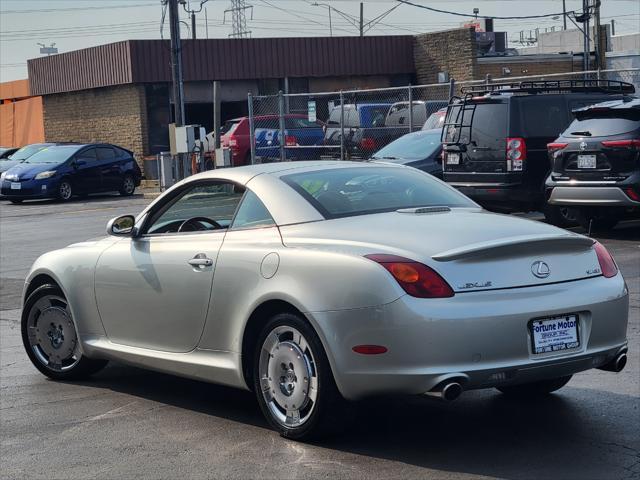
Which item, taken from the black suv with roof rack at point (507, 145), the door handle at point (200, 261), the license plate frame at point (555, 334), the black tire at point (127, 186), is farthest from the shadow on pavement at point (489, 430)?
the black tire at point (127, 186)

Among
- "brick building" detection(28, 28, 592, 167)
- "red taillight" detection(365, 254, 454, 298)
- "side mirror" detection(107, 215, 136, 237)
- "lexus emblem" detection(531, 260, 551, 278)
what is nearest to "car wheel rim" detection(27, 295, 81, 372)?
"side mirror" detection(107, 215, 136, 237)

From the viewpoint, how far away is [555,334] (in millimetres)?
5609

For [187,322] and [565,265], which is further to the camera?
[187,322]

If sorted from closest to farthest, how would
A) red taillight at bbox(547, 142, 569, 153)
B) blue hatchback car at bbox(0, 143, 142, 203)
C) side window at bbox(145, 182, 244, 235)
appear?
side window at bbox(145, 182, 244, 235) < red taillight at bbox(547, 142, 569, 153) < blue hatchback car at bbox(0, 143, 142, 203)

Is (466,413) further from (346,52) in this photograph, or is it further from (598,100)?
(346,52)

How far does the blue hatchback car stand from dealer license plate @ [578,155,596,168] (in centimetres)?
1855

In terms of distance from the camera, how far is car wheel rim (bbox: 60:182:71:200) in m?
30.1

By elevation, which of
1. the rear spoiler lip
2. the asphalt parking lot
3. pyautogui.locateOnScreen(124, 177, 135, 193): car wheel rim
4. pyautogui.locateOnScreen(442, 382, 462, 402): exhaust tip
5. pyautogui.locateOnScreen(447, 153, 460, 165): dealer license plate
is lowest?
the asphalt parking lot

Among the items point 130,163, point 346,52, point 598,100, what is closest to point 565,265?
point 598,100

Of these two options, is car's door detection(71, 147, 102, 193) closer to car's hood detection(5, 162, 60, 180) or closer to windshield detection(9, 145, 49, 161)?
car's hood detection(5, 162, 60, 180)

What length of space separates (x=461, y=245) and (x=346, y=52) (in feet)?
127

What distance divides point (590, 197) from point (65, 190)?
18926 millimetres

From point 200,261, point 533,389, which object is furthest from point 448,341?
point 200,261

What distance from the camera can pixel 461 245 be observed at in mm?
5547
